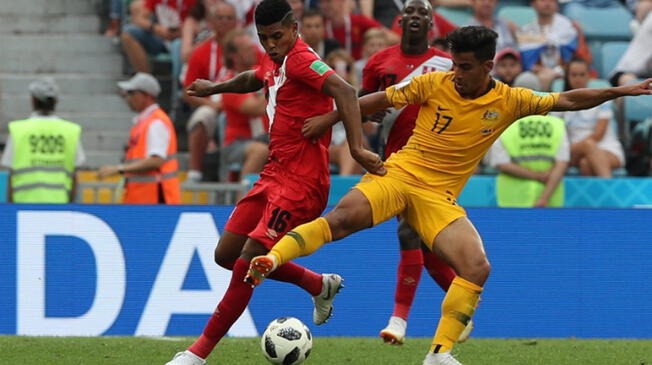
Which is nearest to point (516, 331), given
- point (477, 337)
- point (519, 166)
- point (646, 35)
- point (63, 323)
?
point (477, 337)

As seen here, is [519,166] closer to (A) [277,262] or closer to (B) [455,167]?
(B) [455,167]

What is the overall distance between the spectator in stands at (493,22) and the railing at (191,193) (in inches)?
157

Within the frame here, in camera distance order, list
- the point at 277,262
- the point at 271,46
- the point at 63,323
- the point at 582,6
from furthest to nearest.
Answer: the point at 582,6, the point at 63,323, the point at 271,46, the point at 277,262

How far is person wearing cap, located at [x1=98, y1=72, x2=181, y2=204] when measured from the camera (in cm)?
1149

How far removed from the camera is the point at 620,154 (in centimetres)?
1284

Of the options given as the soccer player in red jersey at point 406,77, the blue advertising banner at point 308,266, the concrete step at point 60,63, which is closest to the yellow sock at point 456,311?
the soccer player in red jersey at point 406,77

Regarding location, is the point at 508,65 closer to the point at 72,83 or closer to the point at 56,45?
the point at 72,83

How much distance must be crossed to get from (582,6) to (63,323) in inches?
325

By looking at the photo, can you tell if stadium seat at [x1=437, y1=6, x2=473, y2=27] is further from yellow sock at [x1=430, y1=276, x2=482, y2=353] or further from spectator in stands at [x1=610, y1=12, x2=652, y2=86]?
yellow sock at [x1=430, y1=276, x2=482, y2=353]

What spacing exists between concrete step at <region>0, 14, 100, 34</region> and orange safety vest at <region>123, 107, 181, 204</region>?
429 cm

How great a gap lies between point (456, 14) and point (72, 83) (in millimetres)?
4573

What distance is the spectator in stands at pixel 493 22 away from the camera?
1438cm

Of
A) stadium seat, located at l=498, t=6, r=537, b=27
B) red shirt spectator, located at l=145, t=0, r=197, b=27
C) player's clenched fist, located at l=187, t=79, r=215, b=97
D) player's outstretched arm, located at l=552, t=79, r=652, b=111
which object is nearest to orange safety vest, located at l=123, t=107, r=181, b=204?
player's clenched fist, located at l=187, t=79, r=215, b=97

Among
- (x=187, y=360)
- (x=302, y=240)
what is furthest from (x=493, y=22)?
(x=187, y=360)
